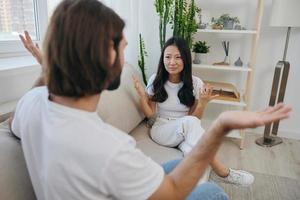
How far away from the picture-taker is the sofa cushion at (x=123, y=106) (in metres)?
1.51

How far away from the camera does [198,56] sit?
8.36ft

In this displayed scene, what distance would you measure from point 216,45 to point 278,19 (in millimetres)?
656

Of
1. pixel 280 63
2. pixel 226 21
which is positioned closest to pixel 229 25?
pixel 226 21

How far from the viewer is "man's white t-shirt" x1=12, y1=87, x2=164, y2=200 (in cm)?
60

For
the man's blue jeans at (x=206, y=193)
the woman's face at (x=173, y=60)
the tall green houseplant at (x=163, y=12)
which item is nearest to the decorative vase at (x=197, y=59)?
the tall green houseplant at (x=163, y=12)

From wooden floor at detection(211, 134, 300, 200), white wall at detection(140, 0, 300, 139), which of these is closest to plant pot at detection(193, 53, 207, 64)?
white wall at detection(140, 0, 300, 139)

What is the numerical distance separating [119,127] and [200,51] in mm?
1333

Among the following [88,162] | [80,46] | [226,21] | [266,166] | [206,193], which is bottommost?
[266,166]

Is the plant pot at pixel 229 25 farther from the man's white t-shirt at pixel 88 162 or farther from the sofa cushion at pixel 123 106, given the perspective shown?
the man's white t-shirt at pixel 88 162

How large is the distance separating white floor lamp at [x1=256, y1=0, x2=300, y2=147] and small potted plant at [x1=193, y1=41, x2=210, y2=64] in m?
0.64

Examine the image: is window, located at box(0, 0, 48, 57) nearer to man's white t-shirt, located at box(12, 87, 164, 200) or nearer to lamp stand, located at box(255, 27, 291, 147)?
man's white t-shirt, located at box(12, 87, 164, 200)

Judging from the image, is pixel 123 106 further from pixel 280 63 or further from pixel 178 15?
pixel 280 63

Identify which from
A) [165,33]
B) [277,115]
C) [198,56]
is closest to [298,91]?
[198,56]

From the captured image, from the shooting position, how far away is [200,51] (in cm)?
253
